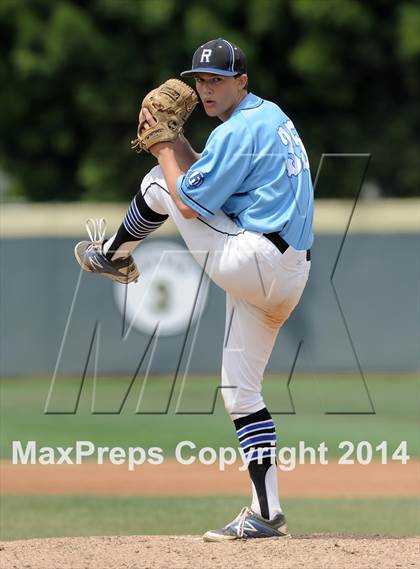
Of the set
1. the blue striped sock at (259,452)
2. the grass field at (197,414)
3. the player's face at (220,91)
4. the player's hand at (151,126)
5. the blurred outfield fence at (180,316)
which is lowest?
the grass field at (197,414)

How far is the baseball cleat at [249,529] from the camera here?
195 inches

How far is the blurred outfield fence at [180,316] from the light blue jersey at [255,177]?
7.87m

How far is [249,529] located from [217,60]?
1.99 meters

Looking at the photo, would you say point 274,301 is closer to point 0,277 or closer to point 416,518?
point 416,518

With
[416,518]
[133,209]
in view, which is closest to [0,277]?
[416,518]

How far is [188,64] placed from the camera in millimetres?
15820

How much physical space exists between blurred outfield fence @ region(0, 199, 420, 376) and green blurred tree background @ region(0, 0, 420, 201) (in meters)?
2.93

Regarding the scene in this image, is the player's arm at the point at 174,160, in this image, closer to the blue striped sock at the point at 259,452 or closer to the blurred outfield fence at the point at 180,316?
the blue striped sock at the point at 259,452

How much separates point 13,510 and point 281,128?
128 inches

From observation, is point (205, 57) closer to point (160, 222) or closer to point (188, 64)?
point (160, 222)

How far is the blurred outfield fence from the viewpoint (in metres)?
12.8

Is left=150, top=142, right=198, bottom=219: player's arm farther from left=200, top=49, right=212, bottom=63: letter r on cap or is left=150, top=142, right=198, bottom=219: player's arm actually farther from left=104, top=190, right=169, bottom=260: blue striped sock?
left=200, top=49, right=212, bottom=63: letter r on cap

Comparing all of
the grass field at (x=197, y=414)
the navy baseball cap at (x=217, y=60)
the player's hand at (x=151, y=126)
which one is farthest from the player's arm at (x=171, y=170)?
the grass field at (x=197, y=414)

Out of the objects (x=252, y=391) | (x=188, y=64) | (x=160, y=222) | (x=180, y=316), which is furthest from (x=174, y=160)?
(x=188, y=64)
